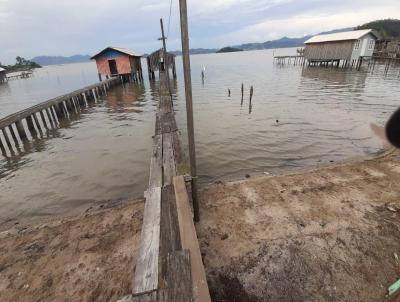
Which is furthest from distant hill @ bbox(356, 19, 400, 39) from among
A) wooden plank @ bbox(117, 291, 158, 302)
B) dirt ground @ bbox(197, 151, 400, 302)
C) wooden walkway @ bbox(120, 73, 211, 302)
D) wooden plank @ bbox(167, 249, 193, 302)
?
wooden plank @ bbox(117, 291, 158, 302)

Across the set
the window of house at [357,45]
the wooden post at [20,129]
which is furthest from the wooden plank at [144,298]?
the window of house at [357,45]

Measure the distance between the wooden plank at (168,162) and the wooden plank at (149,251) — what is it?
2.84 feet

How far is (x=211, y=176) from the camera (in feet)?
28.7

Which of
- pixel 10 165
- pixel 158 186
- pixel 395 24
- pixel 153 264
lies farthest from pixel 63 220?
pixel 395 24

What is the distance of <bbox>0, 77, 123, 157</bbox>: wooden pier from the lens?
1222 cm

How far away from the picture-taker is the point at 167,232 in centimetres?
402

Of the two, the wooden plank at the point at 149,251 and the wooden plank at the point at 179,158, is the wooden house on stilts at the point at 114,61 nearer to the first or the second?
the wooden plank at the point at 179,158

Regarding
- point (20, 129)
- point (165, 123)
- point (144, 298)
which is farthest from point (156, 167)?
point (20, 129)

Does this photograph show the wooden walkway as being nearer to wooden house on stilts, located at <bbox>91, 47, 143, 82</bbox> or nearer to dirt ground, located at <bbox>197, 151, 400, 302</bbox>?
dirt ground, located at <bbox>197, 151, 400, 302</bbox>

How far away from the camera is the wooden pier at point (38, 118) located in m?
12.2

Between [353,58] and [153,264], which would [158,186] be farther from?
[353,58]

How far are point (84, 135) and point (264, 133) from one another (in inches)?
412

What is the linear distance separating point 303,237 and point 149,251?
307 centimetres

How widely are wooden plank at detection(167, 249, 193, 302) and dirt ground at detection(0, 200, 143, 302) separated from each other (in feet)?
4.23
